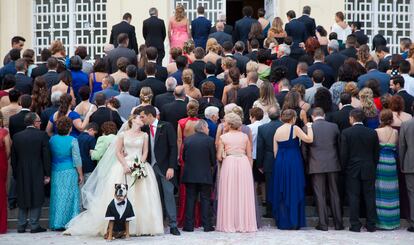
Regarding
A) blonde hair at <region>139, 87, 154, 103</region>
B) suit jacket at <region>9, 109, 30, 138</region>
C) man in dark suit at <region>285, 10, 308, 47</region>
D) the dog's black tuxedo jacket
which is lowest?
the dog's black tuxedo jacket

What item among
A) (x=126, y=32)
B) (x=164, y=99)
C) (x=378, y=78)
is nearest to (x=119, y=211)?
(x=164, y=99)

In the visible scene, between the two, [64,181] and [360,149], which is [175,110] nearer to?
[64,181]

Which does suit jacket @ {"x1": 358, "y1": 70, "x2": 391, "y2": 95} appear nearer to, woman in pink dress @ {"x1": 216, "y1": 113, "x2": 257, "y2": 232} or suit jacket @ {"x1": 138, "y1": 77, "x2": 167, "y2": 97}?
woman in pink dress @ {"x1": 216, "y1": 113, "x2": 257, "y2": 232}

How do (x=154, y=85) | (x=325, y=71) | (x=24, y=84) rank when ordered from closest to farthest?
1. (x=154, y=85)
2. (x=24, y=84)
3. (x=325, y=71)

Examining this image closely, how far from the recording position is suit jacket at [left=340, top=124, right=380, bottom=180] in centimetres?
1769

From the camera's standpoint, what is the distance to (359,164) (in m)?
17.8

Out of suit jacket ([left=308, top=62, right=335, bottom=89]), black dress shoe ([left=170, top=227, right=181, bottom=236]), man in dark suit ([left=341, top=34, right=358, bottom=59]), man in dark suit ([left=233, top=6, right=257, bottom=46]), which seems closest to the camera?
black dress shoe ([left=170, top=227, right=181, bottom=236])

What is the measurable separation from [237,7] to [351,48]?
13.5 m

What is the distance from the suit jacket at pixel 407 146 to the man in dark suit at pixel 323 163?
1008 millimetres

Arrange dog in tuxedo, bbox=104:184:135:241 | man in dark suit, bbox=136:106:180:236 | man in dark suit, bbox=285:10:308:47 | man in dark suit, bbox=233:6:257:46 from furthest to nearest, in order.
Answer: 1. man in dark suit, bbox=233:6:257:46
2. man in dark suit, bbox=285:10:308:47
3. man in dark suit, bbox=136:106:180:236
4. dog in tuxedo, bbox=104:184:135:241

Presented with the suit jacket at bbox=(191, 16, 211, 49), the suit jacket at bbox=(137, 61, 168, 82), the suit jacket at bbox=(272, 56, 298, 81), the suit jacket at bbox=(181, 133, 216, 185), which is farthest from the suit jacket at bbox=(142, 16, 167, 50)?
the suit jacket at bbox=(181, 133, 216, 185)

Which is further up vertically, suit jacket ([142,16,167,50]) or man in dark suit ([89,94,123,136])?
suit jacket ([142,16,167,50])

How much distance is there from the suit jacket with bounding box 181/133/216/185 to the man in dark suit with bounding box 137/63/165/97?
2.00 m

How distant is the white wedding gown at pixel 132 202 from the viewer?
17156 millimetres
